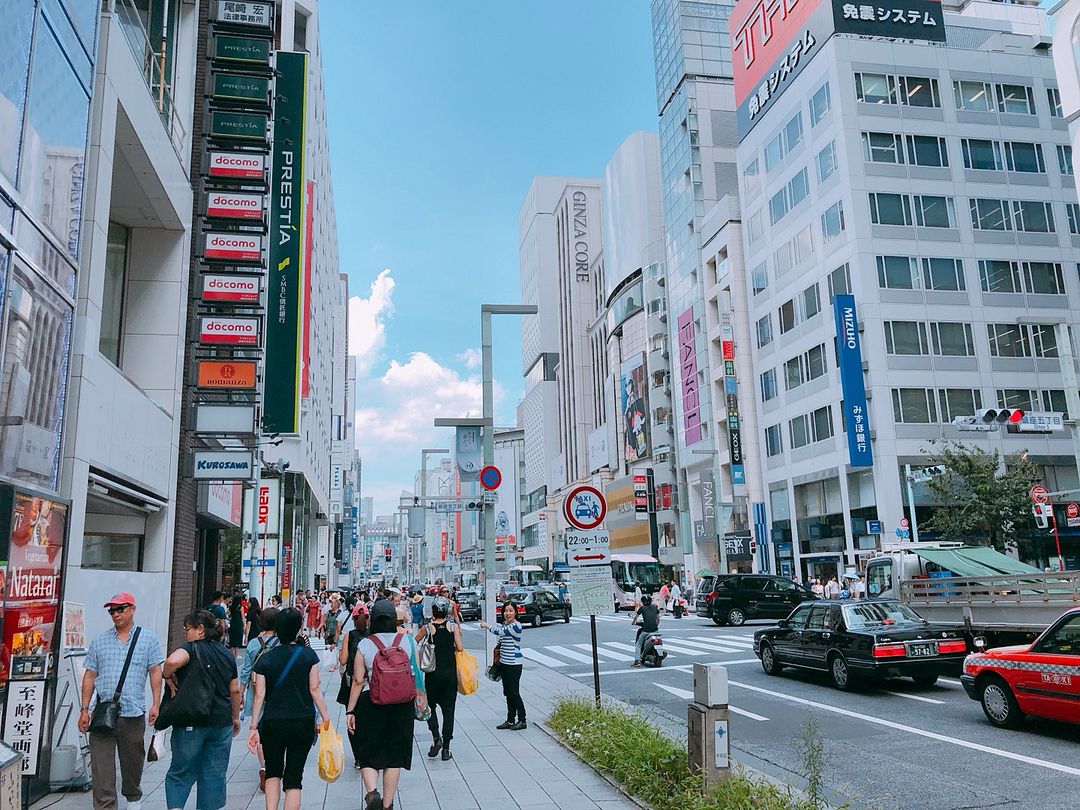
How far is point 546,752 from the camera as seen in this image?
994cm

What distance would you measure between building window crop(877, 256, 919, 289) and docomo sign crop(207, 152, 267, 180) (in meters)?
34.3

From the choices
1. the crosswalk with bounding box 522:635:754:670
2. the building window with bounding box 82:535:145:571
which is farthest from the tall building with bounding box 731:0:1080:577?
the building window with bounding box 82:535:145:571

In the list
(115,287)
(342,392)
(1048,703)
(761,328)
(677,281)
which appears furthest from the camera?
(342,392)

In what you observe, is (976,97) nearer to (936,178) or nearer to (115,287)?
(936,178)

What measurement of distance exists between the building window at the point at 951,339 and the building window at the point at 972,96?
12777 millimetres

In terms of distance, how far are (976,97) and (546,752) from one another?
158 ft

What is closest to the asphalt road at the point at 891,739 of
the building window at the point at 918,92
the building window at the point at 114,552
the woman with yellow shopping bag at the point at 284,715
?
the woman with yellow shopping bag at the point at 284,715

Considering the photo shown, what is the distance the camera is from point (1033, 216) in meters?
44.7

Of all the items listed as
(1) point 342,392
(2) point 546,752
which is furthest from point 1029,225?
(1) point 342,392

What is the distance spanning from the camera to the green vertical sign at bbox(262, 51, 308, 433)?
26.9 meters

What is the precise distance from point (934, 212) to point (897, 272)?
4501 millimetres

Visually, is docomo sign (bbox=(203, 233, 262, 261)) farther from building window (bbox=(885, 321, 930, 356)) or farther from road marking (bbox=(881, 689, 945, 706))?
building window (bbox=(885, 321, 930, 356))

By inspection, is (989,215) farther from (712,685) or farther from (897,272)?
(712,685)

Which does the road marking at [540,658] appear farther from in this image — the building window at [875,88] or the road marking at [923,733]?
the building window at [875,88]
